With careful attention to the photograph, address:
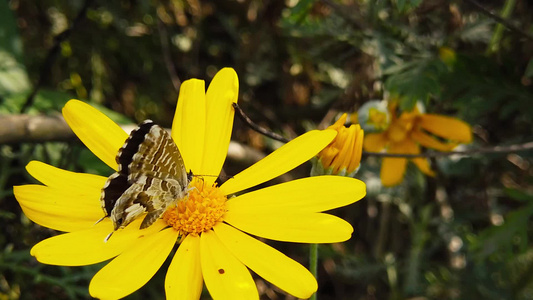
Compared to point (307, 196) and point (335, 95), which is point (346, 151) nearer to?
point (307, 196)

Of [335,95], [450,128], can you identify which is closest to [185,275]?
[450,128]

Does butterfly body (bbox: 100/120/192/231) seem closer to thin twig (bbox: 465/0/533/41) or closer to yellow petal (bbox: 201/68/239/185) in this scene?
yellow petal (bbox: 201/68/239/185)

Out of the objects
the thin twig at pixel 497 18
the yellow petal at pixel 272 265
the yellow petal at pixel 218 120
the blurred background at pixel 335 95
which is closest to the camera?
the yellow petal at pixel 272 265

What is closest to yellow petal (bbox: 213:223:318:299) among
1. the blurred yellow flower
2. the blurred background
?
the blurred yellow flower

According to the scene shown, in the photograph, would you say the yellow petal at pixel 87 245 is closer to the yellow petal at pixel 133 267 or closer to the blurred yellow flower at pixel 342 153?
the yellow petal at pixel 133 267

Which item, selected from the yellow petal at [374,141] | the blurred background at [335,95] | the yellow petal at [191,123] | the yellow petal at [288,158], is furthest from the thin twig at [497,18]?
the yellow petal at [191,123]

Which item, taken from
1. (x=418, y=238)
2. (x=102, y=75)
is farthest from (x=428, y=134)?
(x=102, y=75)

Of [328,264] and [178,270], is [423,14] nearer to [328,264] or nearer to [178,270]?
[328,264]
